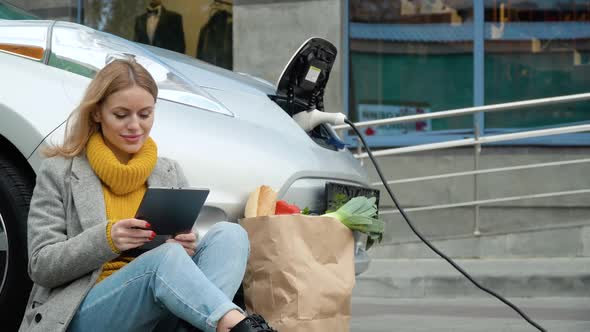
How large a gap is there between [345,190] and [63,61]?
1201 mm

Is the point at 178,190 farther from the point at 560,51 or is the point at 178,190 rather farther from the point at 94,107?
the point at 560,51

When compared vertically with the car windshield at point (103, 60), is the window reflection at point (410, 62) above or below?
below

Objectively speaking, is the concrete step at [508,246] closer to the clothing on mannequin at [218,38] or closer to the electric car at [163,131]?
the clothing on mannequin at [218,38]

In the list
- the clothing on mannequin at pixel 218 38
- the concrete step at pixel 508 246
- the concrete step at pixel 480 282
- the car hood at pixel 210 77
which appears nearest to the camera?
the car hood at pixel 210 77

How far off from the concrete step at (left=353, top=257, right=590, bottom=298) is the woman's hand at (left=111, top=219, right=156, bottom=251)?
418cm

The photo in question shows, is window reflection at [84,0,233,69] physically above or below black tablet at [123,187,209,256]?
above

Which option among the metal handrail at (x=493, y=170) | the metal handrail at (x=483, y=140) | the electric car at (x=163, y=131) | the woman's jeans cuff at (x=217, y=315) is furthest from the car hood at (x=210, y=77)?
the metal handrail at (x=493, y=170)

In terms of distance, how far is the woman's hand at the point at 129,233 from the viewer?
3.37 meters

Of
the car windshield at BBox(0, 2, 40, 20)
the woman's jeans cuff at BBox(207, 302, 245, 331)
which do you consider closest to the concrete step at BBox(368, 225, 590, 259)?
the car windshield at BBox(0, 2, 40, 20)

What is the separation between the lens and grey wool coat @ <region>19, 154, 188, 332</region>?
11.2 feet

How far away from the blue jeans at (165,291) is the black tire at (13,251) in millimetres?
706

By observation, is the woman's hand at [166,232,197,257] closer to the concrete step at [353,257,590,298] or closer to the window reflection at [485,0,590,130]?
the concrete step at [353,257,590,298]

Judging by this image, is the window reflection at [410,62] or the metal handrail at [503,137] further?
the window reflection at [410,62]

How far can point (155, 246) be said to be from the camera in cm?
358
